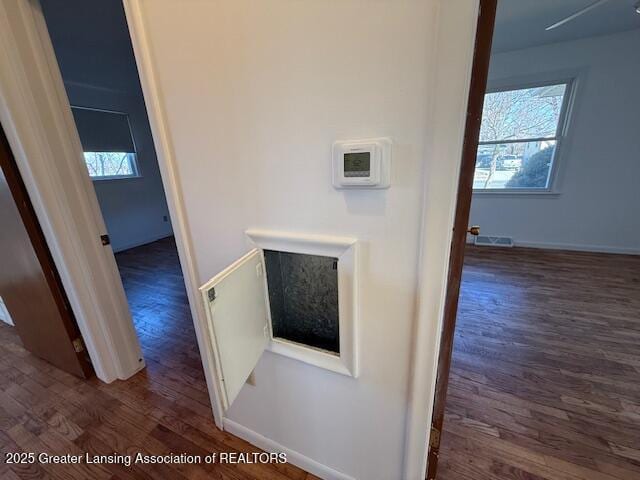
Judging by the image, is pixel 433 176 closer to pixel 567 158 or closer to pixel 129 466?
pixel 129 466

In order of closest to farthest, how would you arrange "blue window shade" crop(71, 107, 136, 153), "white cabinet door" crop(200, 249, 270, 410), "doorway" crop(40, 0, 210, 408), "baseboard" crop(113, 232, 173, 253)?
"white cabinet door" crop(200, 249, 270, 410) → "doorway" crop(40, 0, 210, 408) → "blue window shade" crop(71, 107, 136, 153) → "baseboard" crop(113, 232, 173, 253)

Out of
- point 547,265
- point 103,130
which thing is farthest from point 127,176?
point 547,265

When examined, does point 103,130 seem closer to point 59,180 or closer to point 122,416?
point 59,180

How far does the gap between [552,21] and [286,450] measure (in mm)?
4295

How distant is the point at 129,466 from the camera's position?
1252 millimetres

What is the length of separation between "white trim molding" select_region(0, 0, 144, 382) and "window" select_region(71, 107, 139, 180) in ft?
10.0

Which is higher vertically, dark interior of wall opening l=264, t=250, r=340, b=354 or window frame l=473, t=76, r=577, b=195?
window frame l=473, t=76, r=577, b=195

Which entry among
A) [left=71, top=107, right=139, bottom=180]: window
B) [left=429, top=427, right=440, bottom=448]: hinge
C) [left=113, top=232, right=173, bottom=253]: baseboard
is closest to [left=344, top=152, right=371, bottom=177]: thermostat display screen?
[left=429, top=427, right=440, bottom=448]: hinge

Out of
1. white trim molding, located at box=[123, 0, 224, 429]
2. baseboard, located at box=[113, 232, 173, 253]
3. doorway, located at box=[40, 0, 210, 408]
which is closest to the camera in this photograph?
white trim molding, located at box=[123, 0, 224, 429]

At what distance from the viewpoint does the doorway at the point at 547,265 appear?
1.22 meters

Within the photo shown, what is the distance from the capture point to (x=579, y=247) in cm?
354

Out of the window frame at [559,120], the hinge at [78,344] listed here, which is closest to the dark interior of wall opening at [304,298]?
the hinge at [78,344]

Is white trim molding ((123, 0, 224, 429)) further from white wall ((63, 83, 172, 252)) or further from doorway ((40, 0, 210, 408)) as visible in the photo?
white wall ((63, 83, 172, 252))

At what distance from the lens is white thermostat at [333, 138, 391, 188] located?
670 millimetres
